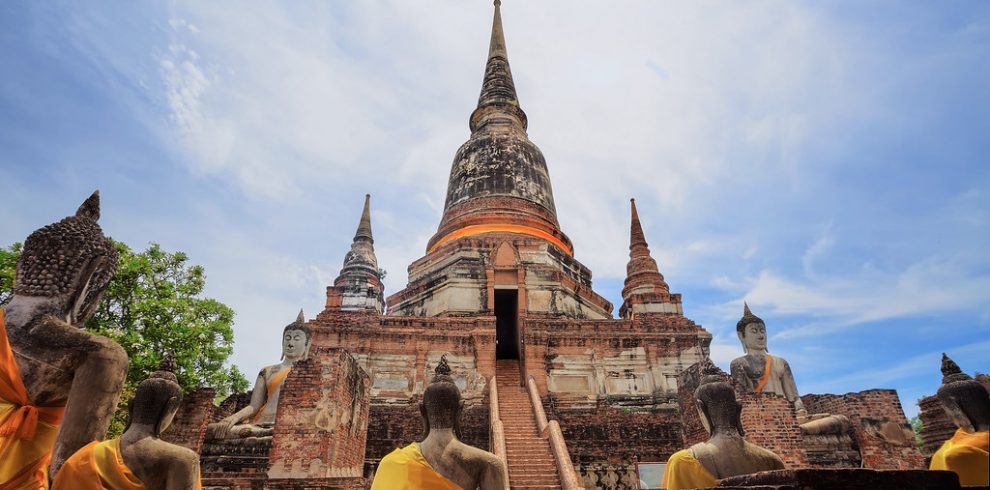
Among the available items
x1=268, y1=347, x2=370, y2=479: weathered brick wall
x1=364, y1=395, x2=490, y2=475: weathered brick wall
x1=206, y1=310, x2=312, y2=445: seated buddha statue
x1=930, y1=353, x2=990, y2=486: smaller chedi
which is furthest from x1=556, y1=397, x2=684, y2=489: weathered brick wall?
x1=930, y1=353, x2=990, y2=486: smaller chedi

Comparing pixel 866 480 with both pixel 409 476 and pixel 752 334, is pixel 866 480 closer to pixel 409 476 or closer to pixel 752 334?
pixel 409 476

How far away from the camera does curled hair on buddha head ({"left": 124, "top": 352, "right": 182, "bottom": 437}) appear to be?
11.1ft

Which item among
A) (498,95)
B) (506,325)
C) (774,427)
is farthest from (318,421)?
(498,95)

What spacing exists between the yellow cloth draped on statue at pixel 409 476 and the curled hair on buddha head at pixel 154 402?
1444mm

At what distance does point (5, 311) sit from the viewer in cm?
326

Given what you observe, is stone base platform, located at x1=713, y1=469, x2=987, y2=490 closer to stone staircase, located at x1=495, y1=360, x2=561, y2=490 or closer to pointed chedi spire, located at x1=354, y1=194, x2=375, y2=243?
stone staircase, located at x1=495, y1=360, x2=561, y2=490

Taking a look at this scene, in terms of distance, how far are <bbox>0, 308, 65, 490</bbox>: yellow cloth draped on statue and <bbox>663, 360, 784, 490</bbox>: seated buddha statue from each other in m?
4.13

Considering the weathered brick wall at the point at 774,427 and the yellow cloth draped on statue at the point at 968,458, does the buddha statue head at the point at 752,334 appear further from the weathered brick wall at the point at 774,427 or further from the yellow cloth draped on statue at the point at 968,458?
the yellow cloth draped on statue at the point at 968,458

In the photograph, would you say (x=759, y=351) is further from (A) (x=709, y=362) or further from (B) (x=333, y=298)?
(B) (x=333, y=298)

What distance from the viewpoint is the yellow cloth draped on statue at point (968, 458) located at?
336 centimetres

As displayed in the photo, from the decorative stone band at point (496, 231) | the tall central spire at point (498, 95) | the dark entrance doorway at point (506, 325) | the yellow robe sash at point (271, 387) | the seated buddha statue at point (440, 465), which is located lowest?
the seated buddha statue at point (440, 465)

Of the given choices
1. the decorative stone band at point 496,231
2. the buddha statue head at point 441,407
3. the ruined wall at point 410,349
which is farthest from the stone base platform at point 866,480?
the decorative stone band at point 496,231

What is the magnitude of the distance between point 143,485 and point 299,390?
6.12m

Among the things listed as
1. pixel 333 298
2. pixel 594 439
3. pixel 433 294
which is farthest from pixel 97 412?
pixel 333 298
